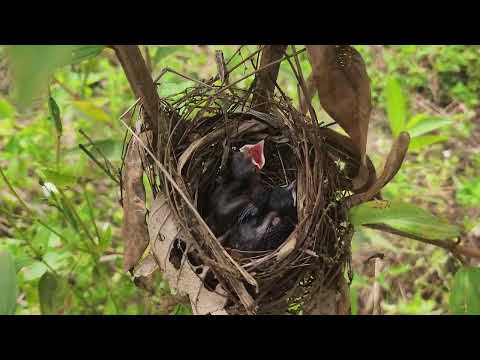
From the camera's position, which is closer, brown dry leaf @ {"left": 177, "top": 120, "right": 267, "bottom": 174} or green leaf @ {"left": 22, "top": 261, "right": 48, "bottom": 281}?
brown dry leaf @ {"left": 177, "top": 120, "right": 267, "bottom": 174}

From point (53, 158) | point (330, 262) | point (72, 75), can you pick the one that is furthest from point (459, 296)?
point (72, 75)

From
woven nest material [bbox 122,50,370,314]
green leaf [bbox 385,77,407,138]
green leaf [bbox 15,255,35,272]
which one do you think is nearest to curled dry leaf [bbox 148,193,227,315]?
woven nest material [bbox 122,50,370,314]

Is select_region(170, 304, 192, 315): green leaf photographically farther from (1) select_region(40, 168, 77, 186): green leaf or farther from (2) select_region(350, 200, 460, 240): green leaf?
(2) select_region(350, 200, 460, 240): green leaf

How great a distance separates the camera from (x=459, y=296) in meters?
0.96

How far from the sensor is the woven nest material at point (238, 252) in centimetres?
90

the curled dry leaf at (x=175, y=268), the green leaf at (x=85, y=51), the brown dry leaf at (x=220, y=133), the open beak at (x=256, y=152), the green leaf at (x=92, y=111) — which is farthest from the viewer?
the green leaf at (x=92, y=111)

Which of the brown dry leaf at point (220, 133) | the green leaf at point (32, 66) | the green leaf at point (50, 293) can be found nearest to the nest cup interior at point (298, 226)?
the brown dry leaf at point (220, 133)

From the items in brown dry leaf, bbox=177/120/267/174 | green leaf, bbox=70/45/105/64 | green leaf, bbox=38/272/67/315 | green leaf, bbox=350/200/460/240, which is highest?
green leaf, bbox=70/45/105/64

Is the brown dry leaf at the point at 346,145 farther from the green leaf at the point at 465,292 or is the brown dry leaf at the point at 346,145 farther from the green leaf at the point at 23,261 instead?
the green leaf at the point at 23,261

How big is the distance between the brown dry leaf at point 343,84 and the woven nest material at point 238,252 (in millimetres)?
96

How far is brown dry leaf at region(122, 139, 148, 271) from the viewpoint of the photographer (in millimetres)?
942

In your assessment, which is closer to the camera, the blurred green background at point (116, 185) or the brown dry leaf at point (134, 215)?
the brown dry leaf at point (134, 215)

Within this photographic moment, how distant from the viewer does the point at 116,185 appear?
1.69 m

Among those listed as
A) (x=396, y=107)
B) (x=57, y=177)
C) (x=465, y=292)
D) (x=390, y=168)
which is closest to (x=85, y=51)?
(x=57, y=177)
